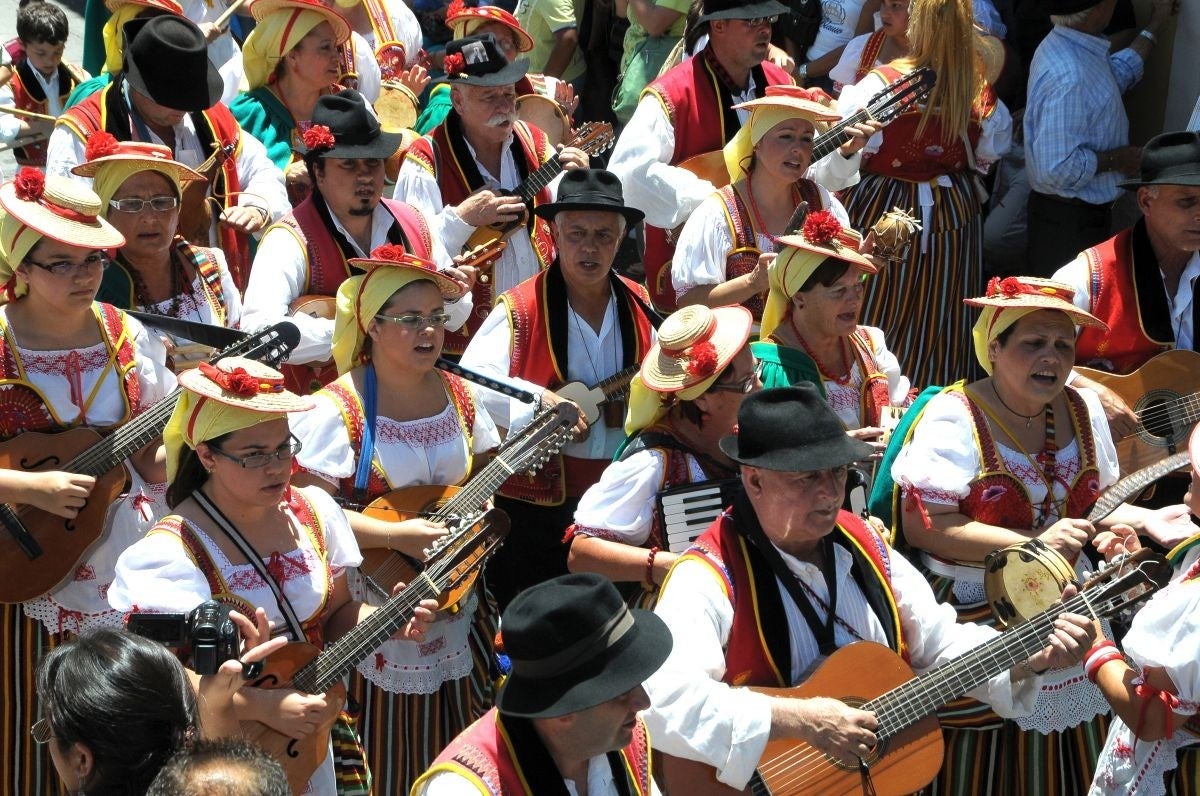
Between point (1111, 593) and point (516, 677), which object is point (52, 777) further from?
point (1111, 593)

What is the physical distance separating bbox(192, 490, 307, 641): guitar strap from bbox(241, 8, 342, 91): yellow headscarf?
369 cm

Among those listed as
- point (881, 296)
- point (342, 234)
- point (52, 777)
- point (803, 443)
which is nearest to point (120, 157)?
point (342, 234)

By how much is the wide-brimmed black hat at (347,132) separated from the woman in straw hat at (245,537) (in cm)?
206

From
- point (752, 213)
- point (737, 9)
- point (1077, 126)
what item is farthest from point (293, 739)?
point (1077, 126)

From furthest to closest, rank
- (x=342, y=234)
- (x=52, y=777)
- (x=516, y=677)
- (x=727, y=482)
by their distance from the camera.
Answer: (x=342, y=234) → (x=52, y=777) → (x=727, y=482) → (x=516, y=677)

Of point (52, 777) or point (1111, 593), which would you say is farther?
point (52, 777)

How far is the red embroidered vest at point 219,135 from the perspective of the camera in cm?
722

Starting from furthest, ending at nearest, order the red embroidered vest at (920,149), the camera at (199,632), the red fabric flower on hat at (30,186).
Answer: the red embroidered vest at (920,149)
the red fabric flower on hat at (30,186)
the camera at (199,632)

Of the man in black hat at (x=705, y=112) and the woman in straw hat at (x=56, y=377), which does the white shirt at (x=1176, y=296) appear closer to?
the man in black hat at (x=705, y=112)

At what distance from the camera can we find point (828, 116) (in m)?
7.01

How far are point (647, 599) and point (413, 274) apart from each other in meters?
1.39

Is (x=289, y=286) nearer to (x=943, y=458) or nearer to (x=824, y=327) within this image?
(x=824, y=327)

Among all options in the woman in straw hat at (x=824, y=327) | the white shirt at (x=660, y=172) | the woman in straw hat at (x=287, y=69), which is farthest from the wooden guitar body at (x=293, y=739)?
the woman in straw hat at (x=287, y=69)

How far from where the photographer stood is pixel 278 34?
7836mm
